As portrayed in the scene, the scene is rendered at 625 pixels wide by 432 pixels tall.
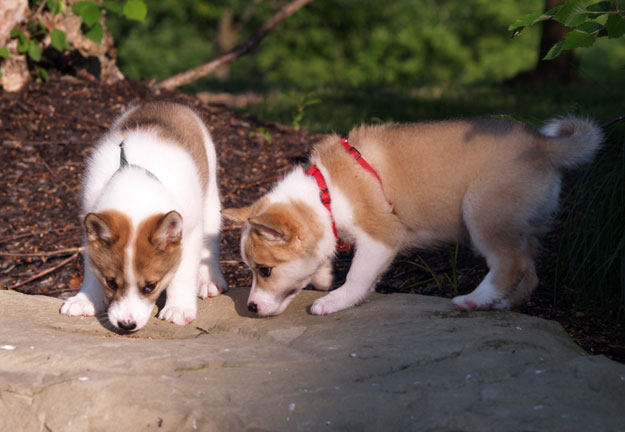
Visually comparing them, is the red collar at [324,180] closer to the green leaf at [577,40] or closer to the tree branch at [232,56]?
the green leaf at [577,40]

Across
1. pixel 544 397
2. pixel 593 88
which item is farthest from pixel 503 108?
pixel 544 397

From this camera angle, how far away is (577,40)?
368cm

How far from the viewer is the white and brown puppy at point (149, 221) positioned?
402cm

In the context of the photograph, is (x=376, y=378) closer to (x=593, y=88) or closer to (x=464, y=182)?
(x=464, y=182)

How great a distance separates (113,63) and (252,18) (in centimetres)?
1666

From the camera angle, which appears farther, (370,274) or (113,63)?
(113,63)

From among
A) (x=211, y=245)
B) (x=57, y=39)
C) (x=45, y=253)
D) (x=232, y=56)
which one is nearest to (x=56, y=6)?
(x=57, y=39)

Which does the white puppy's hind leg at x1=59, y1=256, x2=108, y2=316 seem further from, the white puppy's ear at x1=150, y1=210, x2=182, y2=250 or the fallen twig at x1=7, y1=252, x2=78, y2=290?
the fallen twig at x1=7, y1=252, x2=78, y2=290

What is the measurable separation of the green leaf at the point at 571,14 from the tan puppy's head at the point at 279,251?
6.10 feet

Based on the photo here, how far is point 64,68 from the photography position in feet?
26.8

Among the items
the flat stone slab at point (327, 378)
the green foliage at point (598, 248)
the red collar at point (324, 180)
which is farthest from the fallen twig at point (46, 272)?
the green foliage at point (598, 248)

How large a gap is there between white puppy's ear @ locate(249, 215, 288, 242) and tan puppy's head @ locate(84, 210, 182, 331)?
0.46 meters

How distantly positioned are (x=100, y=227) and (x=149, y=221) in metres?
0.27

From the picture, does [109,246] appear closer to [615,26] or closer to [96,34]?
[615,26]
